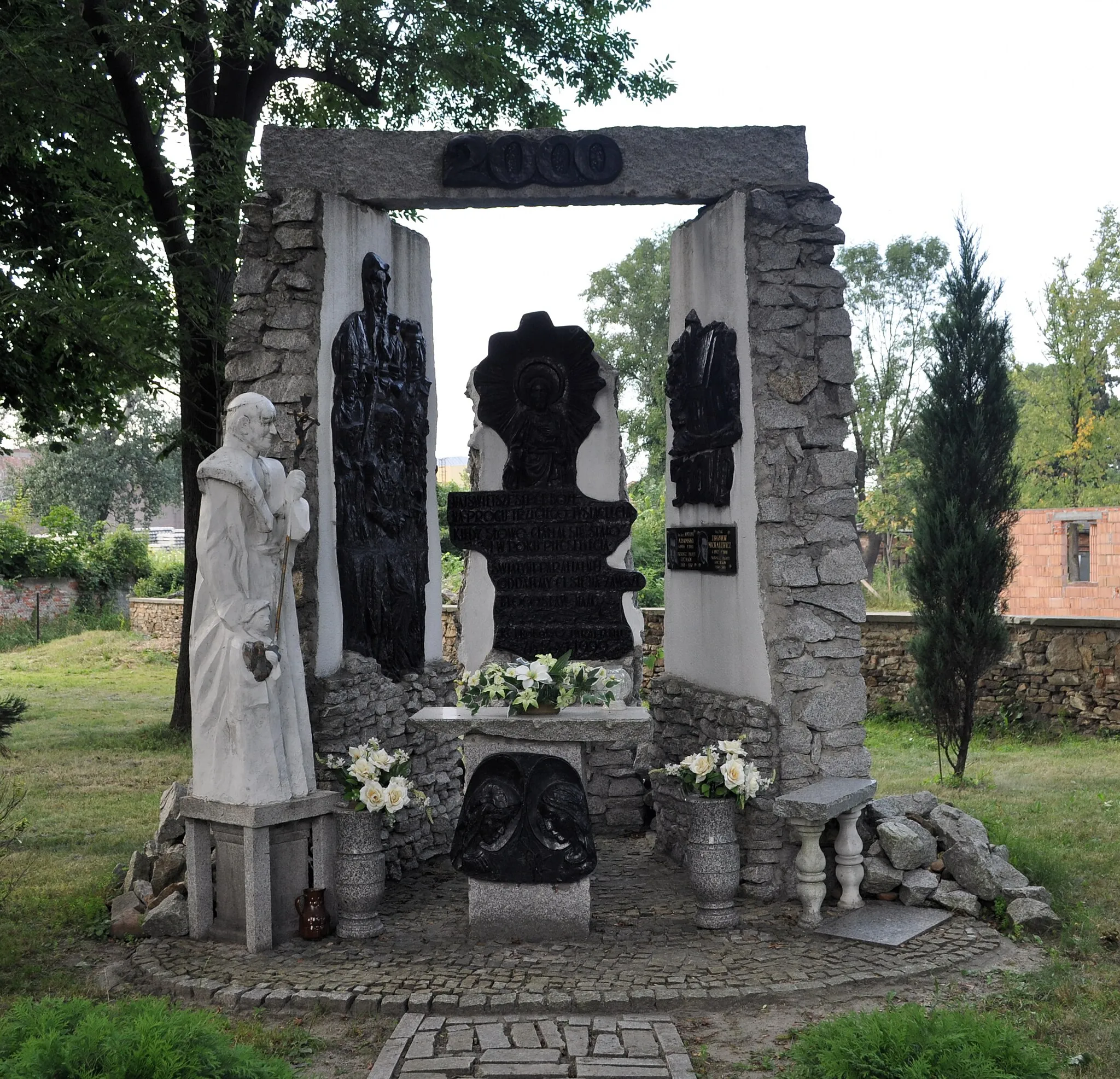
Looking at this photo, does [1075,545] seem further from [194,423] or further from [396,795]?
[396,795]

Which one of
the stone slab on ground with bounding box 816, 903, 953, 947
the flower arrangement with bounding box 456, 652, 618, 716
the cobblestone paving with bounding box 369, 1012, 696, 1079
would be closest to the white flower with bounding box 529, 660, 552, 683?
the flower arrangement with bounding box 456, 652, 618, 716

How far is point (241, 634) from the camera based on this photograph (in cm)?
527

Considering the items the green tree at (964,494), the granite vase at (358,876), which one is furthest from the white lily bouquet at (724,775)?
the green tree at (964,494)

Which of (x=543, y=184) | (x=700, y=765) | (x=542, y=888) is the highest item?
(x=543, y=184)

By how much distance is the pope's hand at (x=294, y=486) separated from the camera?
5336mm

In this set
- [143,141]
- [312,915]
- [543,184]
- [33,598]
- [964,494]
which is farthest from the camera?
[33,598]

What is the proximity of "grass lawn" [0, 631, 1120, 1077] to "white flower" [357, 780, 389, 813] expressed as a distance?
1513 millimetres

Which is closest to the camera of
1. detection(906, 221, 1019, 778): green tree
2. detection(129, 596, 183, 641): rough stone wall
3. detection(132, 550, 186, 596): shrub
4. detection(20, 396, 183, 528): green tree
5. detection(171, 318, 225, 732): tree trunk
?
detection(906, 221, 1019, 778): green tree

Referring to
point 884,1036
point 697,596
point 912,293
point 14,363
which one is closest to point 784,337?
point 697,596

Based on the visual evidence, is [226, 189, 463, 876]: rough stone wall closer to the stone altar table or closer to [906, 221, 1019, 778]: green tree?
A: the stone altar table

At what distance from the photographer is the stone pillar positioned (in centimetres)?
600

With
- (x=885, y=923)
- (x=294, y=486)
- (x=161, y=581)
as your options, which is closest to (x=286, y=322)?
(x=294, y=486)

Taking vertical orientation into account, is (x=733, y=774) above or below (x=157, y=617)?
below

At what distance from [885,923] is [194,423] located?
8.15 metres
